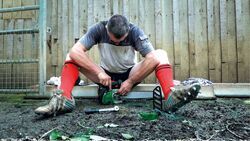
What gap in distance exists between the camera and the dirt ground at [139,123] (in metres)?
2.42

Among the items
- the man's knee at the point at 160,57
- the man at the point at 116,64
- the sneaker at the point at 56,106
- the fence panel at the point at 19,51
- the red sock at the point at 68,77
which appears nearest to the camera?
the sneaker at the point at 56,106

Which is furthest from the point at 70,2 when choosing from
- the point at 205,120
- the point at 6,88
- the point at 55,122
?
the point at 205,120

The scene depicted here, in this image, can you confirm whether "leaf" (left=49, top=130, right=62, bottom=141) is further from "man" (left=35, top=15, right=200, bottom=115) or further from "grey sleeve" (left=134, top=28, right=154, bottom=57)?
"grey sleeve" (left=134, top=28, right=154, bottom=57)

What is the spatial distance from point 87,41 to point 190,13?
6.77 ft

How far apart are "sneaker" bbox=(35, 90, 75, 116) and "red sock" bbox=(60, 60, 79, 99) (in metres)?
0.07

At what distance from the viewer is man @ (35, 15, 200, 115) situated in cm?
313

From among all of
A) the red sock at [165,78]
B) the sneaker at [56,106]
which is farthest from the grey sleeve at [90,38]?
the red sock at [165,78]

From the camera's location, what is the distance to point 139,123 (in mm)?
2717

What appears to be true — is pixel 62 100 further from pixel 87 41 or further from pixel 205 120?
pixel 205 120

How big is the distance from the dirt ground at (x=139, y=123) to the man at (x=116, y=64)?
0.54 feet

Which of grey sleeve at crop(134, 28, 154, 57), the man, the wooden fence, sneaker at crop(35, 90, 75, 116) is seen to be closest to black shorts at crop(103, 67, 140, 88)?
the man

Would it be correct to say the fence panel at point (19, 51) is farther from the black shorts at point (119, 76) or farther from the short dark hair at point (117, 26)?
the short dark hair at point (117, 26)

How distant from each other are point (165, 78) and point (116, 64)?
76 centimetres

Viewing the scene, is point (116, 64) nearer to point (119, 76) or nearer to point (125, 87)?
point (119, 76)
